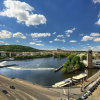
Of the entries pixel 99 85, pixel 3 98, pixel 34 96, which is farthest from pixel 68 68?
pixel 3 98

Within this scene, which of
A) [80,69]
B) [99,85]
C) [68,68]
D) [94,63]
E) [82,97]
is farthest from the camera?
[94,63]

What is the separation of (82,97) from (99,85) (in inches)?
397

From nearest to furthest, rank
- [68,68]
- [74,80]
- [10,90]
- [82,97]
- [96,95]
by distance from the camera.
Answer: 1. [82,97]
2. [96,95]
3. [10,90]
4. [74,80]
5. [68,68]

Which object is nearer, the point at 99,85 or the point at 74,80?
the point at 99,85

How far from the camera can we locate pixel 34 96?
2016 cm

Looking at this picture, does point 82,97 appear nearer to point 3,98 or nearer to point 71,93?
point 71,93

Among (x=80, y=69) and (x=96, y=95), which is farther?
(x=80, y=69)

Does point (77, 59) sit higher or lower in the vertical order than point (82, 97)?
higher

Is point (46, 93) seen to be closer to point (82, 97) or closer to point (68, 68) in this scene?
point (82, 97)

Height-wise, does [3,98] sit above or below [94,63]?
below

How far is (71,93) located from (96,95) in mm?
5506

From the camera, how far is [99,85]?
2584 centimetres

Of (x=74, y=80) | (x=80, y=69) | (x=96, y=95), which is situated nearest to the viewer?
(x=96, y=95)

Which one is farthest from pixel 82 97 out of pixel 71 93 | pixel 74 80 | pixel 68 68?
pixel 68 68
